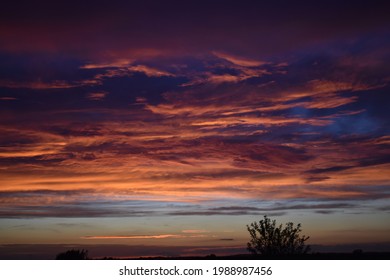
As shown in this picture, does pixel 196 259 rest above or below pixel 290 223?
below
